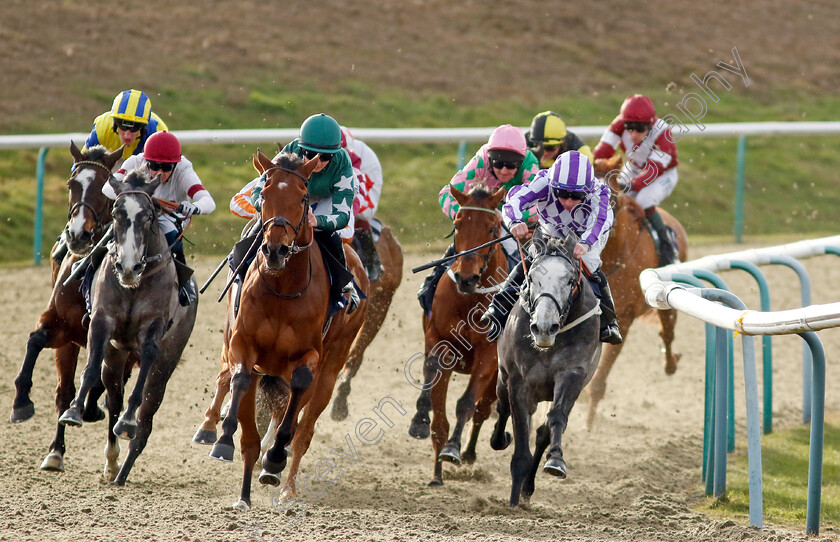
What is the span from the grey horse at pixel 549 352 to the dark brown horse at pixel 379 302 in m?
2.16

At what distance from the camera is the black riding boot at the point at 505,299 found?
619cm

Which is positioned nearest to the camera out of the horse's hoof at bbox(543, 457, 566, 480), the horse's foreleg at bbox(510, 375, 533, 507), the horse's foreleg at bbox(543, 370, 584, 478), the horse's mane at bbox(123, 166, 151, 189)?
the horse's hoof at bbox(543, 457, 566, 480)

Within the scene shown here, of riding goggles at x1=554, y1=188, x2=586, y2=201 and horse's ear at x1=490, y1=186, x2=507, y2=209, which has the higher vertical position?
horse's ear at x1=490, y1=186, x2=507, y2=209

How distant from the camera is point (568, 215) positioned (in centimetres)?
607

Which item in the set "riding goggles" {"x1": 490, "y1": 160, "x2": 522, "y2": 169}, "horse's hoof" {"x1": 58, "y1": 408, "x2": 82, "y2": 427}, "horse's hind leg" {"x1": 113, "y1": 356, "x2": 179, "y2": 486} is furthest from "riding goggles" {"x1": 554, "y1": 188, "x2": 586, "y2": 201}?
"horse's hoof" {"x1": 58, "y1": 408, "x2": 82, "y2": 427}

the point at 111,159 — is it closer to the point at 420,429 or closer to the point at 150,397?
the point at 150,397

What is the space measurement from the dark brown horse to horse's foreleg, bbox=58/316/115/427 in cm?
233

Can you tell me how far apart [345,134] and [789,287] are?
625 centimetres

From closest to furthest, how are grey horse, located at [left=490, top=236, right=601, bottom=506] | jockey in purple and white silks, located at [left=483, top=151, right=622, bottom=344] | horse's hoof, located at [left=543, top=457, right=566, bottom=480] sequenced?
horse's hoof, located at [left=543, top=457, right=566, bottom=480], grey horse, located at [left=490, top=236, right=601, bottom=506], jockey in purple and white silks, located at [left=483, top=151, right=622, bottom=344]

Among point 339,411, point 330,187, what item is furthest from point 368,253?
point 330,187

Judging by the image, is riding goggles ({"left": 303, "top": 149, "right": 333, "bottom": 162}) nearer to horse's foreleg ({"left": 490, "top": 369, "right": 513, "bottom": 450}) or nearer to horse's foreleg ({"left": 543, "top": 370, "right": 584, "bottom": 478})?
horse's foreleg ({"left": 490, "top": 369, "right": 513, "bottom": 450})

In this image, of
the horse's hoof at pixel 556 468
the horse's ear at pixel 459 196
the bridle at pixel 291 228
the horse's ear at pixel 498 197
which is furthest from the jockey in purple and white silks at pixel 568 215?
the bridle at pixel 291 228

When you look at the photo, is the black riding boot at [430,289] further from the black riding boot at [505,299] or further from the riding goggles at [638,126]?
the riding goggles at [638,126]

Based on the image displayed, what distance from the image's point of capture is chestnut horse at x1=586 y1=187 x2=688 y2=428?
793cm
